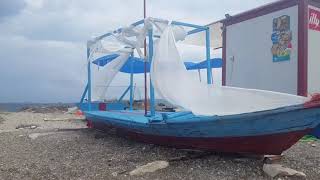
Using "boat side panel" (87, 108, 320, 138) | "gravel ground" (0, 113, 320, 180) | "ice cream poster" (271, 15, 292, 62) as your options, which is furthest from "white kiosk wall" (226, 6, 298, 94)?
"boat side panel" (87, 108, 320, 138)

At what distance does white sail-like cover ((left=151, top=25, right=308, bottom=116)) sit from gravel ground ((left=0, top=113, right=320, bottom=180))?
3.90ft

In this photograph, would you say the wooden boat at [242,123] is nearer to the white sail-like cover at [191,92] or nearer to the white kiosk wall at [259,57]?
the white sail-like cover at [191,92]

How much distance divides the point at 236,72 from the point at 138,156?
18.8ft

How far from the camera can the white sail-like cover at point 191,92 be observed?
800 cm

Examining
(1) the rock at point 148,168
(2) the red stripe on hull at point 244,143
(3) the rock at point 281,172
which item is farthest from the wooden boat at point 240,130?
(1) the rock at point 148,168

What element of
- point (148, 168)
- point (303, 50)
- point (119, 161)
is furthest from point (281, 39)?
point (148, 168)

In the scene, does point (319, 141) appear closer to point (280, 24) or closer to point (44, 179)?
point (280, 24)

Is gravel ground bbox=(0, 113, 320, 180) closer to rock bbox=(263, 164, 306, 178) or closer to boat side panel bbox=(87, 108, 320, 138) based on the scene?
rock bbox=(263, 164, 306, 178)

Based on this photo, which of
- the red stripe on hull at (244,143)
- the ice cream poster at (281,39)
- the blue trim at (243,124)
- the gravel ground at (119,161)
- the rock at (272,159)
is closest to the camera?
the blue trim at (243,124)

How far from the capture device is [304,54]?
1158 cm

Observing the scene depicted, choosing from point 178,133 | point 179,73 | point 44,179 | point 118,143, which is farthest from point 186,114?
point 44,179

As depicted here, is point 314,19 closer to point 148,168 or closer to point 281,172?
point 281,172

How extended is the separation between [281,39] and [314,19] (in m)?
1.09

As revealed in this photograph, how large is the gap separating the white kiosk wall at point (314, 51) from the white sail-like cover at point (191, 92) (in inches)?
180
